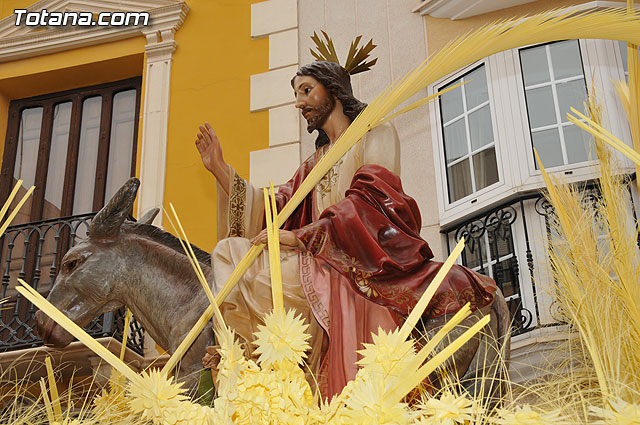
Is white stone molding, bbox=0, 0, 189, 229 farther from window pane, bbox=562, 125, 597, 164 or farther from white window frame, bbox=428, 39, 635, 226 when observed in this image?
window pane, bbox=562, 125, 597, 164

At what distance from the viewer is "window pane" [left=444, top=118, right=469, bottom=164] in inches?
193

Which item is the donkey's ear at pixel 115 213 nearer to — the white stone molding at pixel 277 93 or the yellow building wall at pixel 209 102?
the yellow building wall at pixel 209 102

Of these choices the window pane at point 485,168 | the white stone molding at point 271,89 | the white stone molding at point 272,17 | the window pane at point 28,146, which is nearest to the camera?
the window pane at point 485,168

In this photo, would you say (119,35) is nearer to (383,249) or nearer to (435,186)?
(435,186)

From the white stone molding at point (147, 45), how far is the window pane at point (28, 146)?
1.49 feet

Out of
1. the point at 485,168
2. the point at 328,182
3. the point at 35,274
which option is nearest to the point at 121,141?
the point at 35,274

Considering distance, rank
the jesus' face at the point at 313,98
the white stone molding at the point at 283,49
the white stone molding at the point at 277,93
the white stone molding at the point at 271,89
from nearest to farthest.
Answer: the jesus' face at the point at 313,98 < the white stone molding at the point at 277,93 < the white stone molding at the point at 271,89 < the white stone molding at the point at 283,49

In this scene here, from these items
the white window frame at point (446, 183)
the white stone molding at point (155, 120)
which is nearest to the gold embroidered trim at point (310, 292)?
the white window frame at point (446, 183)

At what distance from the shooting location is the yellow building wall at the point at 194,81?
508cm

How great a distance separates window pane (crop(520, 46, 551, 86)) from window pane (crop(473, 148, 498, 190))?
0.52 metres

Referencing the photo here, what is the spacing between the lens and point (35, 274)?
499 centimetres

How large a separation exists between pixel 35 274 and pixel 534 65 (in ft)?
10.9

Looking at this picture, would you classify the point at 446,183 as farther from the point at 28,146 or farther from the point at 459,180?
the point at 28,146

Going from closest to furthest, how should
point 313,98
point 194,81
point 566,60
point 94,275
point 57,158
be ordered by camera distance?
point 94,275 → point 313,98 → point 566,60 → point 194,81 → point 57,158
